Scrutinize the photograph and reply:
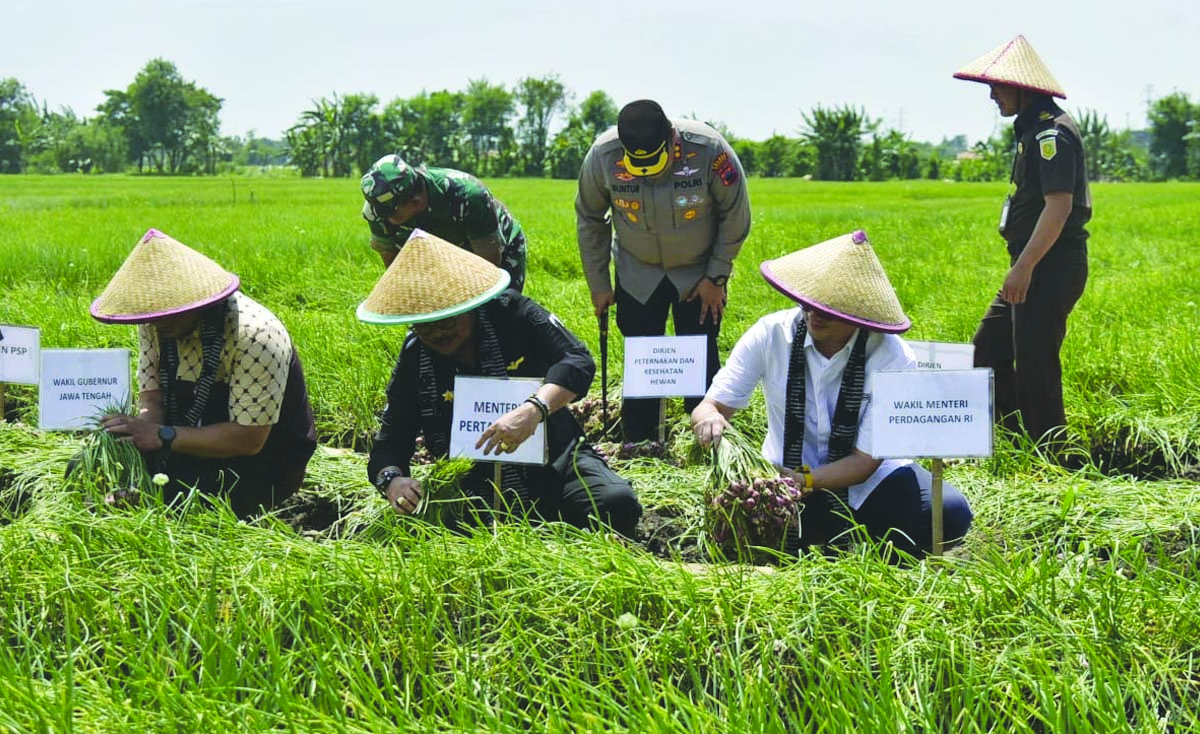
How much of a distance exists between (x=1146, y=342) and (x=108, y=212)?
13.6 m

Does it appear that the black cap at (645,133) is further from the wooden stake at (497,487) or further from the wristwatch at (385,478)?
the wristwatch at (385,478)

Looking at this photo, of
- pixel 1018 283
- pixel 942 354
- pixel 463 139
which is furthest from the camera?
pixel 463 139

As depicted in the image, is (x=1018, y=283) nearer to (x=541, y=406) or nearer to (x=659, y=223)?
(x=659, y=223)

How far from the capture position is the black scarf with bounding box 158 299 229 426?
2.81 metres

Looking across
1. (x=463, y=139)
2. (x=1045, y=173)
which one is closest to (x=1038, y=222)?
(x=1045, y=173)

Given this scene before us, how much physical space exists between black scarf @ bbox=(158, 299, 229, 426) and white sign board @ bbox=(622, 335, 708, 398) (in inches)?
51.7

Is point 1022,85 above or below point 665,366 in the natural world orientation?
above

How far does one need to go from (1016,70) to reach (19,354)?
3.33 meters

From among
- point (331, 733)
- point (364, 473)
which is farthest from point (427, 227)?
point (331, 733)

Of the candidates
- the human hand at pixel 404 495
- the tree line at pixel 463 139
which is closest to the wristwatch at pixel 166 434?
the human hand at pixel 404 495

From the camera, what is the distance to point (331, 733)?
5.49 feet

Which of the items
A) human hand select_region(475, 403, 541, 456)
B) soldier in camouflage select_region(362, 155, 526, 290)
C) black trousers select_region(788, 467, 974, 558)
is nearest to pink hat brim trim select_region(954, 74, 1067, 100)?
black trousers select_region(788, 467, 974, 558)

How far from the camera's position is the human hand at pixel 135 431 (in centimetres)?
284

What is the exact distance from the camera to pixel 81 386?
124 inches
